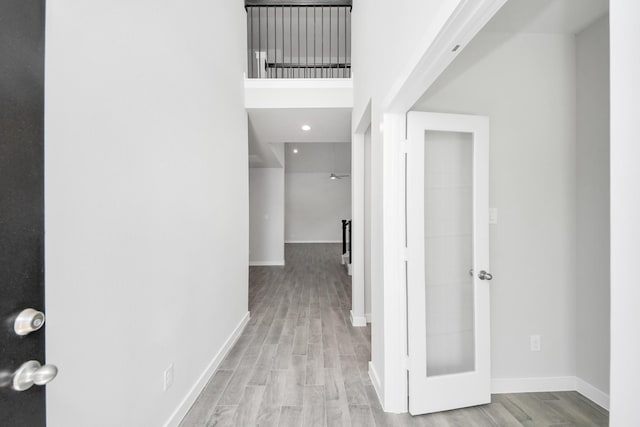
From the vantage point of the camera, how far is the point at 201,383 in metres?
2.19

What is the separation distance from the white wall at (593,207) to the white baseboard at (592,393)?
0.03 meters

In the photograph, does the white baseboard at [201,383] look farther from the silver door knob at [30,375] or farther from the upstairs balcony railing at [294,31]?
the upstairs balcony railing at [294,31]

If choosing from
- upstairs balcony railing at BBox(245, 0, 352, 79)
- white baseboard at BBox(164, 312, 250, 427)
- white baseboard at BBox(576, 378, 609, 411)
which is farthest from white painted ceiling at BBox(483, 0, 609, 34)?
white baseboard at BBox(164, 312, 250, 427)

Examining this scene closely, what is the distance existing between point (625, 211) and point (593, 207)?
85.1 inches

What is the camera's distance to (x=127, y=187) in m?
1.39

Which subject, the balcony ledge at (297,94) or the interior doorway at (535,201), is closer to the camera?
the interior doorway at (535,201)

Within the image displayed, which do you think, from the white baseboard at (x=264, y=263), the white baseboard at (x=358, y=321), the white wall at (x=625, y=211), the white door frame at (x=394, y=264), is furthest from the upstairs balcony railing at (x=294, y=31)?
the white baseboard at (x=264, y=263)

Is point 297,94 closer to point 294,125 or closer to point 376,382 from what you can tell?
point 294,125

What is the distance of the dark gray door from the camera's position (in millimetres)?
668

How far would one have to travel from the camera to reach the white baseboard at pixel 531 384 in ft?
7.32

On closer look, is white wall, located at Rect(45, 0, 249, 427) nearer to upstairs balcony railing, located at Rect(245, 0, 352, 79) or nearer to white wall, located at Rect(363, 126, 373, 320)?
white wall, located at Rect(363, 126, 373, 320)

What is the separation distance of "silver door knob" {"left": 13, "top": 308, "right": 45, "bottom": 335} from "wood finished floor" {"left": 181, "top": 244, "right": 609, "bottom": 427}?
155 cm

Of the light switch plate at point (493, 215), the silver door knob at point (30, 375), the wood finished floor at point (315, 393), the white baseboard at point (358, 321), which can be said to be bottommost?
the wood finished floor at point (315, 393)

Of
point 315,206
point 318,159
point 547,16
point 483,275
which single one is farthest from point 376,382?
point 318,159
